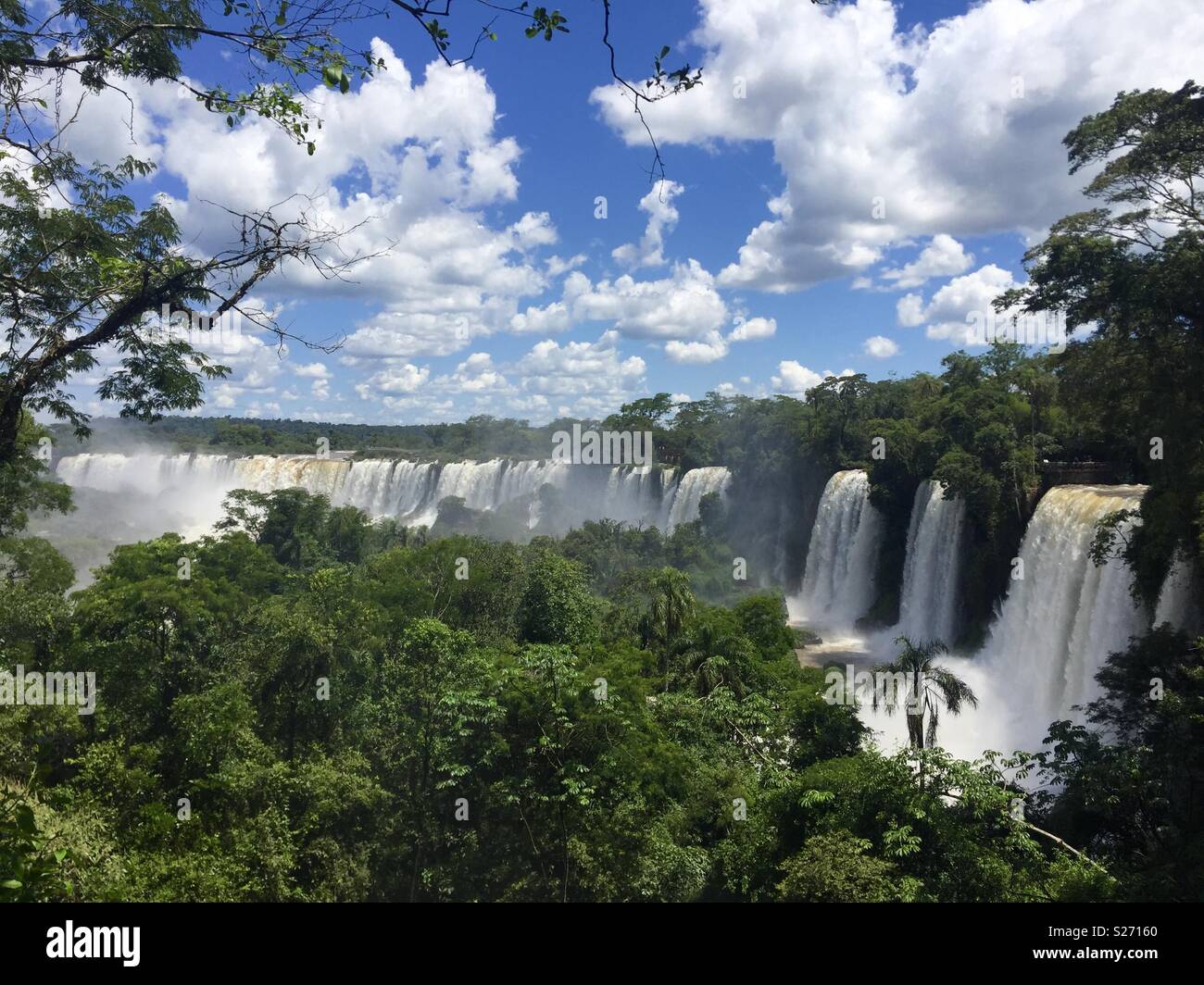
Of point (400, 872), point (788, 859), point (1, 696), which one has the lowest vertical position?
point (400, 872)

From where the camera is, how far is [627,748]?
11336 millimetres

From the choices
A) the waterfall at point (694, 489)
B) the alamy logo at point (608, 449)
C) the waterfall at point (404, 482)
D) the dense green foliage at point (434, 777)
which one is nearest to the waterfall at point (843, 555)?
the waterfall at point (694, 489)

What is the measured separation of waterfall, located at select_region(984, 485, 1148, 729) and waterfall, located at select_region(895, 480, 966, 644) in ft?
11.1

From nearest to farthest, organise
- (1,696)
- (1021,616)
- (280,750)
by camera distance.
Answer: (1,696) < (280,750) < (1021,616)

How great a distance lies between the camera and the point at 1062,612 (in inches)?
760

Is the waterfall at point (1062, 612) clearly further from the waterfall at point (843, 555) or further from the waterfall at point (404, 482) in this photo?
the waterfall at point (404, 482)

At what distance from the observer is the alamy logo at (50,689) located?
37.4 ft

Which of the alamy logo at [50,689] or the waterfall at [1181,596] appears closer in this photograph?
the alamy logo at [50,689]

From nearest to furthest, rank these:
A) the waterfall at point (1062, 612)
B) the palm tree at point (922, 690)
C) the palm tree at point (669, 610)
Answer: the palm tree at point (922, 690)
the waterfall at point (1062, 612)
the palm tree at point (669, 610)

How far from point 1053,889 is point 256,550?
2332 centimetres
